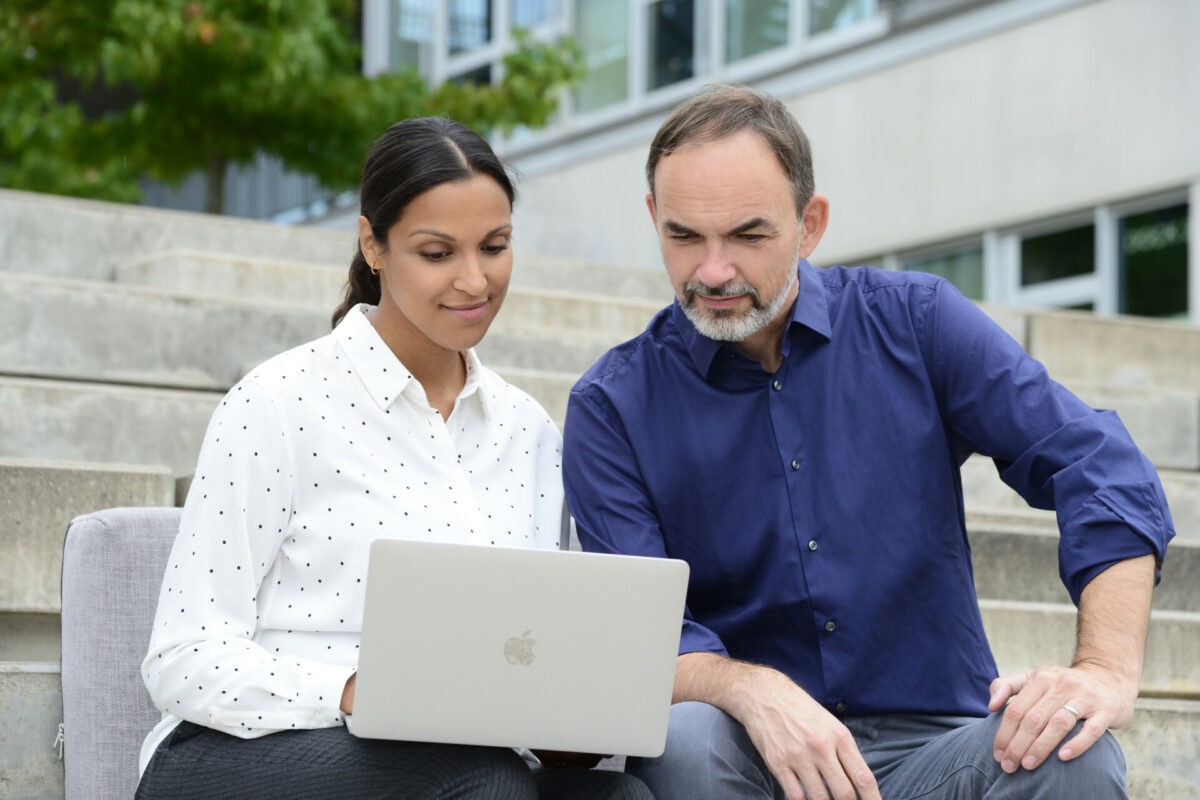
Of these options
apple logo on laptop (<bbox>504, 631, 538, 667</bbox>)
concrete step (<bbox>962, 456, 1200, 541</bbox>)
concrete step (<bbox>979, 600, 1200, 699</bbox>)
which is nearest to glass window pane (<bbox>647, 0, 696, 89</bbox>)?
concrete step (<bbox>962, 456, 1200, 541</bbox>)

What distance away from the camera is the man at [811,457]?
274 cm

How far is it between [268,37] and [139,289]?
593 centimetres

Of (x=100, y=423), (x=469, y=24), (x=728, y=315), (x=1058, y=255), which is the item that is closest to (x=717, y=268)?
(x=728, y=315)

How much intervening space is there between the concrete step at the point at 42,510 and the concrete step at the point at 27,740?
1.62 ft

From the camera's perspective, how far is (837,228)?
11539 mm

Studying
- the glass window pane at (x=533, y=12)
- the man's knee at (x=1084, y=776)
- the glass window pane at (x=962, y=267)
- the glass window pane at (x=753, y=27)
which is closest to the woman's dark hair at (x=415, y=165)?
the man's knee at (x=1084, y=776)

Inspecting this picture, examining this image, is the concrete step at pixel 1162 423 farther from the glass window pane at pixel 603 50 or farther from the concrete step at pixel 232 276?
the glass window pane at pixel 603 50

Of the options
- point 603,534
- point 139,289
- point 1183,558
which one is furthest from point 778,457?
point 139,289

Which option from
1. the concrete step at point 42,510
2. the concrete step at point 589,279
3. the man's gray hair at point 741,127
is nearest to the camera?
the man's gray hair at point 741,127

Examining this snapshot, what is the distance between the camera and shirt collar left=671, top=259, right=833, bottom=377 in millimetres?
2904

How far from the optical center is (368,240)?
2861mm

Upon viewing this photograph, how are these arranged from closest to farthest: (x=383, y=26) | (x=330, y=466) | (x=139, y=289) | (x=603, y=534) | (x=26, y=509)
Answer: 1. (x=330, y=466)
2. (x=603, y=534)
3. (x=26, y=509)
4. (x=139, y=289)
5. (x=383, y=26)

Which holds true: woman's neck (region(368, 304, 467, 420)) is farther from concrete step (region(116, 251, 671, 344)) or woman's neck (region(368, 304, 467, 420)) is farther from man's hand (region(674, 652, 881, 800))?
concrete step (region(116, 251, 671, 344))

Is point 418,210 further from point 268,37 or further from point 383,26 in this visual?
point 383,26
